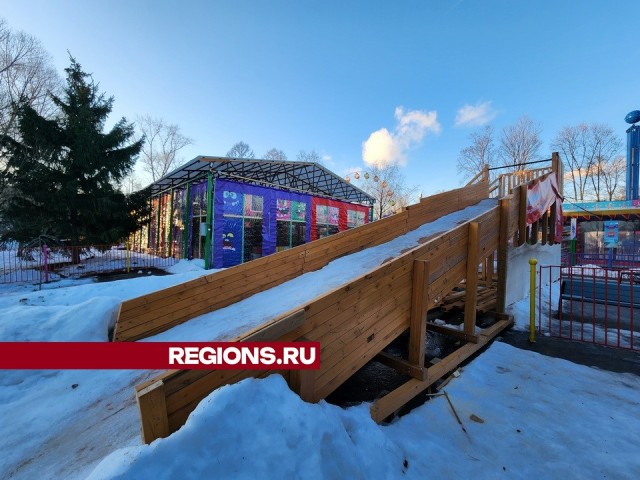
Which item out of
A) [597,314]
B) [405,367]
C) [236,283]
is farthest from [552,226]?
[236,283]

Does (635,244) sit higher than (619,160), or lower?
lower

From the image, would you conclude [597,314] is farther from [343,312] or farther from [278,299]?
[278,299]

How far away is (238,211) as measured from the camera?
1127cm

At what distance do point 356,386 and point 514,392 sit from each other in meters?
1.87

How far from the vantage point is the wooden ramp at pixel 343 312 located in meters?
1.77

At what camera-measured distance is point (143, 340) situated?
132 inches

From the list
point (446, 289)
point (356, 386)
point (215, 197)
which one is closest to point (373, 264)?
point (446, 289)

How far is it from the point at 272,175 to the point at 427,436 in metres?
15.9

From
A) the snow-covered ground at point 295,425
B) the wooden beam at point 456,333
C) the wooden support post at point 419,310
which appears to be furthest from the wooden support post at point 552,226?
the wooden support post at point 419,310

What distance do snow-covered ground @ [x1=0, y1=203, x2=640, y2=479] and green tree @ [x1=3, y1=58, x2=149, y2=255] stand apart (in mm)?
9728

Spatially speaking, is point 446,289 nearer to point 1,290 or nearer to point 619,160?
point 1,290

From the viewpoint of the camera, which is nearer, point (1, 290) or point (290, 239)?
point (1, 290)

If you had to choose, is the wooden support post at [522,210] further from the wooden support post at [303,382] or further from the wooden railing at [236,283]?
the wooden support post at [303,382]

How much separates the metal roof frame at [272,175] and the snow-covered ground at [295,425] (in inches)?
340
